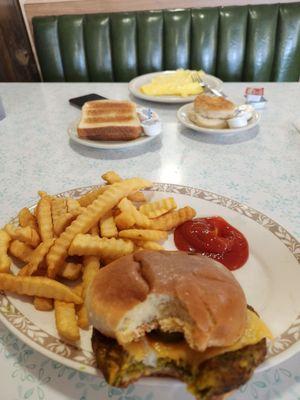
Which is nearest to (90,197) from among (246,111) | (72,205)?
(72,205)

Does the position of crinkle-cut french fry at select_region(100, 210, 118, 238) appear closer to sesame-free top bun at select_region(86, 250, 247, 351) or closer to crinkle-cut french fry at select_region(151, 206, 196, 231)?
crinkle-cut french fry at select_region(151, 206, 196, 231)

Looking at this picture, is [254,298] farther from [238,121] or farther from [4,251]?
[238,121]

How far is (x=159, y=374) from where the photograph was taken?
0.77 meters

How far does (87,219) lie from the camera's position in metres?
1.12

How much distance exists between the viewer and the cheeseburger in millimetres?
732

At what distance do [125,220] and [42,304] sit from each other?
0.37 m

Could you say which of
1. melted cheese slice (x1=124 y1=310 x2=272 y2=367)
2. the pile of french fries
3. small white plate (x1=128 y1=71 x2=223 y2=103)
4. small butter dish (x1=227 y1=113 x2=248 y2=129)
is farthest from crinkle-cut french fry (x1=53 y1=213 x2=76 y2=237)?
small white plate (x1=128 y1=71 x2=223 y2=103)

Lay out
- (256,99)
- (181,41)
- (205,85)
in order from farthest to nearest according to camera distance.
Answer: (181,41), (205,85), (256,99)

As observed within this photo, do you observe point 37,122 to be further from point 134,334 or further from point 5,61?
point 5,61

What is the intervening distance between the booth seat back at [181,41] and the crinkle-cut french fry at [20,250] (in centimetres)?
270

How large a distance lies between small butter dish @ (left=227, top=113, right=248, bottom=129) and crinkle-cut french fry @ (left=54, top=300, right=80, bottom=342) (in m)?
1.43

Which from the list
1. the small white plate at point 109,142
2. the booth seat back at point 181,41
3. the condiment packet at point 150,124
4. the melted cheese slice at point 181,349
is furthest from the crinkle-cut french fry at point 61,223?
the booth seat back at point 181,41

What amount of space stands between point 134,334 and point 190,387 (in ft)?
0.53

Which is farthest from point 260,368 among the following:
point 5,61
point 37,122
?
point 5,61
